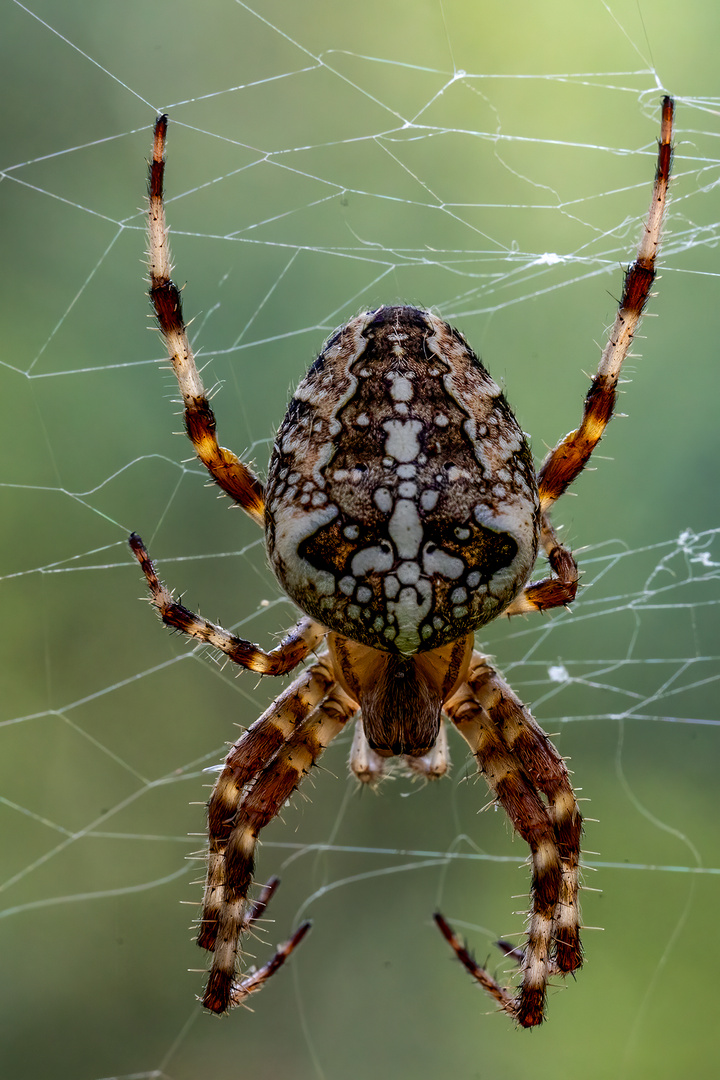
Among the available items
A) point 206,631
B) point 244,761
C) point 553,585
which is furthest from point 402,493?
point 244,761

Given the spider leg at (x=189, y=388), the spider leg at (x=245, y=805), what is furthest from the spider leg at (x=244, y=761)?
the spider leg at (x=189, y=388)

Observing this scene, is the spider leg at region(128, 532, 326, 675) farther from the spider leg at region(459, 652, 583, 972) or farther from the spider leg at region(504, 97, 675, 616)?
the spider leg at region(504, 97, 675, 616)

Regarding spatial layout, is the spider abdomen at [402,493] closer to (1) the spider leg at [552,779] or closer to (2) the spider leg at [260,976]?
(1) the spider leg at [552,779]

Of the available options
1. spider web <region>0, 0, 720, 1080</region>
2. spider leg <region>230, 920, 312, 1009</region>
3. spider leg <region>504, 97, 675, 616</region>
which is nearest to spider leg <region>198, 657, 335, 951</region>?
spider leg <region>230, 920, 312, 1009</region>

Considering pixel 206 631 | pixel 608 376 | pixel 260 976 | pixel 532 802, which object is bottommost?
pixel 260 976

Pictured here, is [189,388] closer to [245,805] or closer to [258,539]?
[245,805]
